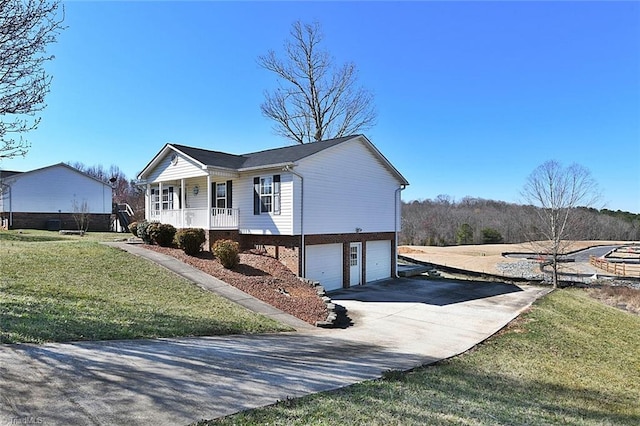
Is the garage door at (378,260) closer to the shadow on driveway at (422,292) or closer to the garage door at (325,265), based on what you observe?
the shadow on driveway at (422,292)

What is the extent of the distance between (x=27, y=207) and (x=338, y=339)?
111 feet

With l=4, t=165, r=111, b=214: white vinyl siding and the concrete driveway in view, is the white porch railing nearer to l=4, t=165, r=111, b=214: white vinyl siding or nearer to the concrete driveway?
the concrete driveway

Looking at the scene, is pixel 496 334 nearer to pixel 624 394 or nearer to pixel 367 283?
pixel 624 394

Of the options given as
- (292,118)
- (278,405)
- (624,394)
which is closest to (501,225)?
(292,118)

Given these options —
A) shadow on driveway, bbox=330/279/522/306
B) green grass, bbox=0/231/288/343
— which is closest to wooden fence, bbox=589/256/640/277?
shadow on driveway, bbox=330/279/522/306

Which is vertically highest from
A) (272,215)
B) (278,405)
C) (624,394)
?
(272,215)

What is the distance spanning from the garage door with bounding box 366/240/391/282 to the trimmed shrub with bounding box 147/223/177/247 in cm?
948

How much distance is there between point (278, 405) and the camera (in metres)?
4.61

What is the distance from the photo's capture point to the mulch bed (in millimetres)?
12383

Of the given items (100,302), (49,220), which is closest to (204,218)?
(100,302)

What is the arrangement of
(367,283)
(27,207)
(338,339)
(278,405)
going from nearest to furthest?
(278,405) → (338,339) → (367,283) → (27,207)

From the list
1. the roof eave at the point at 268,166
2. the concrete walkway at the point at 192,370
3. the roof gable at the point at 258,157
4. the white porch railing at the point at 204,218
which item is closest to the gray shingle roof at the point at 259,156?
the roof gable at the point at 258,157

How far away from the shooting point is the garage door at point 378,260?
67.7 feet

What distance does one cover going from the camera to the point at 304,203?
55.7ft
